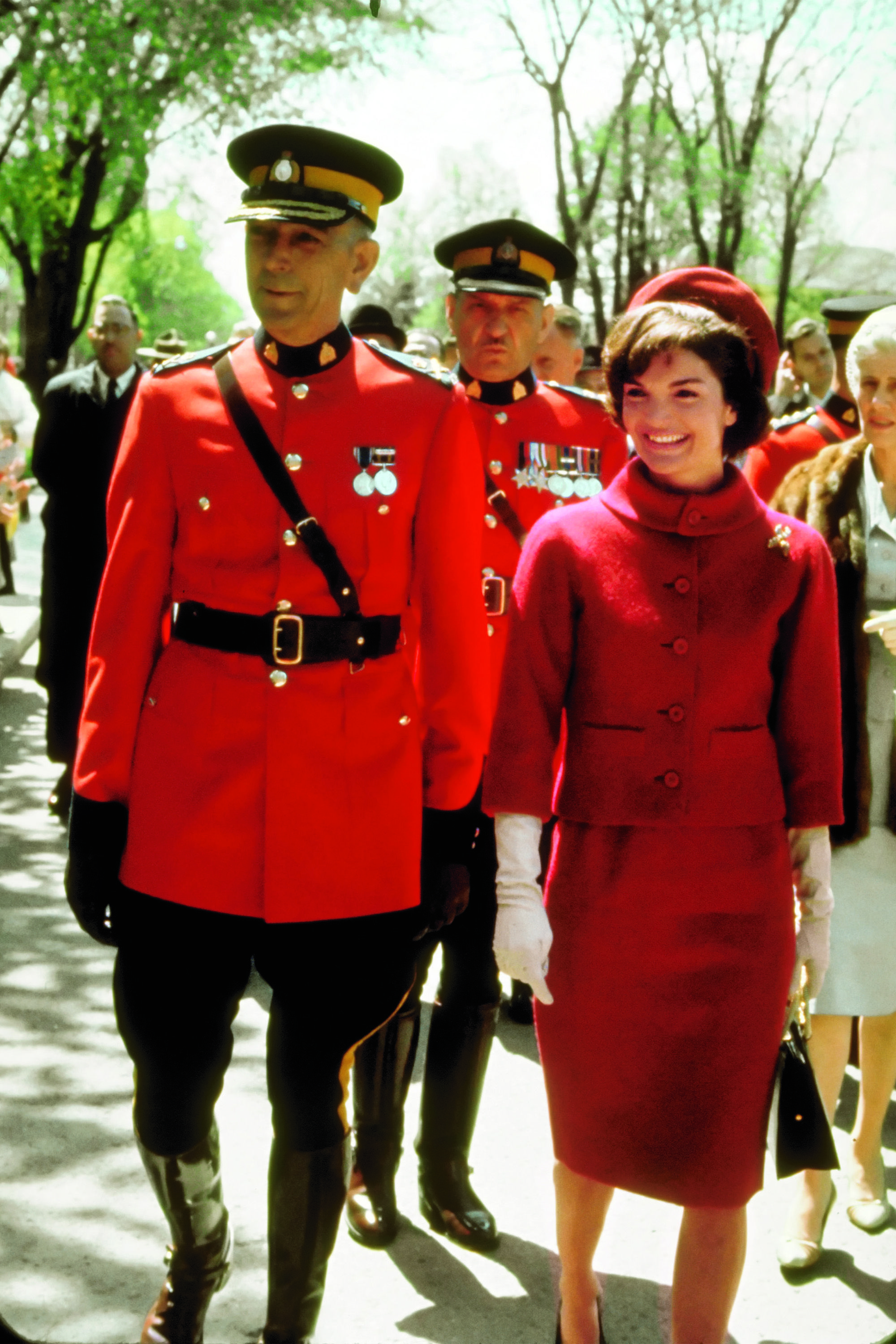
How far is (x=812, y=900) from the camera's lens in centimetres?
265

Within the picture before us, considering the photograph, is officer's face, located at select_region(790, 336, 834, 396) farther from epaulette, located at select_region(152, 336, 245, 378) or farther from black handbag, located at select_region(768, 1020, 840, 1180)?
black handbag, located at select_region(768, 1020, 840, 1180)

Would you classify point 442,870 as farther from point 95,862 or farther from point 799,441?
point 799,441

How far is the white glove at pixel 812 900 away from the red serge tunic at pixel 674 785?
1.9 inches

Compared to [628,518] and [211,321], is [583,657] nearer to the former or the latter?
[628,518]

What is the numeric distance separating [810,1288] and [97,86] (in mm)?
11146

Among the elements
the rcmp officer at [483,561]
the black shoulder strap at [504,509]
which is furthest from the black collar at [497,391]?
the black shoulder strap at [504,509]

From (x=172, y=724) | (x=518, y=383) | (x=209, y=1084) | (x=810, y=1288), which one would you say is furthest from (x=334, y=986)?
(x=518, y=383)

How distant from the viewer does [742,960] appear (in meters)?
2.57

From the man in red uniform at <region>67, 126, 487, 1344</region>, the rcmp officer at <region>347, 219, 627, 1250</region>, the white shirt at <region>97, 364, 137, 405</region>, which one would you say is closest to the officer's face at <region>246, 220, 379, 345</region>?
the man in red uniform at <region>67, 126, 487, 1344</region>

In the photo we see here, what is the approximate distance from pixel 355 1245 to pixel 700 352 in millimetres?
2002

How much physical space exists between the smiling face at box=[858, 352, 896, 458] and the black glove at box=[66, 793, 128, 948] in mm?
1779

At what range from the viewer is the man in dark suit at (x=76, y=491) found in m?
6.27

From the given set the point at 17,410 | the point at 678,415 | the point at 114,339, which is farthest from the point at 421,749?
the point at 17,410

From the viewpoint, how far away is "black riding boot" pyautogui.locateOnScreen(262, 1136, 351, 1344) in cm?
267
